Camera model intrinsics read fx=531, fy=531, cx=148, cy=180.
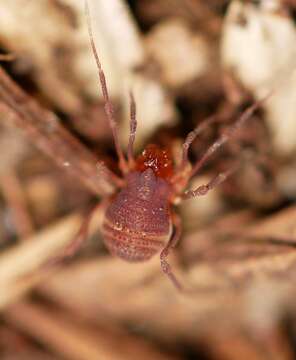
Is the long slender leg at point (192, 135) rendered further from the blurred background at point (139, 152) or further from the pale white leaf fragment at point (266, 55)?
the pale white leaf fragment at point (266, 55)

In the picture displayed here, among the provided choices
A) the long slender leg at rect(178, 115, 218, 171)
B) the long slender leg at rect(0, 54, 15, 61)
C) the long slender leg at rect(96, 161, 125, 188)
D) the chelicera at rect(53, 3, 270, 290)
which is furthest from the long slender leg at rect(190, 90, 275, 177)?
the long slender leg at rect(0, 54, 15, 61)

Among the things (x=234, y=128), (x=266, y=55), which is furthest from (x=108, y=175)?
(x=266, y=55)

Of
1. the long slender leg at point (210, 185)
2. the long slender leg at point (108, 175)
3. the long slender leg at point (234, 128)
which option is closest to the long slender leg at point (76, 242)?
the long slender leg at point (108, 175)

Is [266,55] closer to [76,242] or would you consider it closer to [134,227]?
[134,227]

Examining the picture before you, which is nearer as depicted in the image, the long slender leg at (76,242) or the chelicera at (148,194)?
the chelicera at (148,194)

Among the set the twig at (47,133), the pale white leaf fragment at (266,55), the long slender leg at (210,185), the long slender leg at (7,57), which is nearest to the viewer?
the pale white leaf fragment at (266,55)

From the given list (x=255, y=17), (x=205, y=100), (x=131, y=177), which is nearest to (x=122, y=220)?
(x=131, y=177)

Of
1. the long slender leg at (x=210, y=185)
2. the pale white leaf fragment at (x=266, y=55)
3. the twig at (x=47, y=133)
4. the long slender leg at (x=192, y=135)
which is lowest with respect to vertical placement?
the twig at (x=47, y=133)

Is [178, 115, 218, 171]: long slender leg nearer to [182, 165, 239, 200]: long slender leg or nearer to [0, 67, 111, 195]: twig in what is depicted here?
[182, 165, 239, 200]: long slender leg
